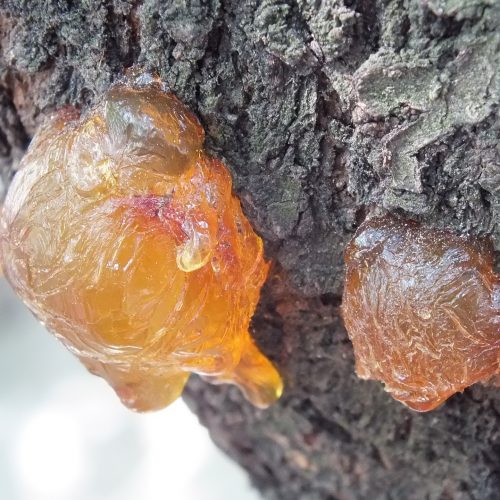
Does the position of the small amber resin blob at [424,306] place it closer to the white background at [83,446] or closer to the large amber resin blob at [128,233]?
the large amber resin blob at [128,233]

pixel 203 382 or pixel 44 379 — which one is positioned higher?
pixel 203 382

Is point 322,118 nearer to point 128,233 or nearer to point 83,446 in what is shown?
point 128,233

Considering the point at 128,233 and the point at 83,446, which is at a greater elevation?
the point at 128,233

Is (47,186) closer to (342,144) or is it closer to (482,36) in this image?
(342,144)

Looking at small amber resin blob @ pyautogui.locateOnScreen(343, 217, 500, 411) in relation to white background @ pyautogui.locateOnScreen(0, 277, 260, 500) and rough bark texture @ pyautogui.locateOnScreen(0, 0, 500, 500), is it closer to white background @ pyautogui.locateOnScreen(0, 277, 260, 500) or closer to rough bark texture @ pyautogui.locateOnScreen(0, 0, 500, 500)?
rough bark texture @ pyautogui.locateOnScreen(0, 0, 500, 500)

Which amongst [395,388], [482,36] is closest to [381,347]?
[395,388]

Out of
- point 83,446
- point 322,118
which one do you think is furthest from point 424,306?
point 83,446

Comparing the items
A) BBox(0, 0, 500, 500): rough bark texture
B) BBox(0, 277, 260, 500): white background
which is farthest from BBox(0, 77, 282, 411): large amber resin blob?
BBox(0, 277, 260, 500): white background

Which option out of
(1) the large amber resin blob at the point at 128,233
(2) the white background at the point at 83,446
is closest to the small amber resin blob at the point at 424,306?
(1) the large amber resin blob at the point at 128,233
